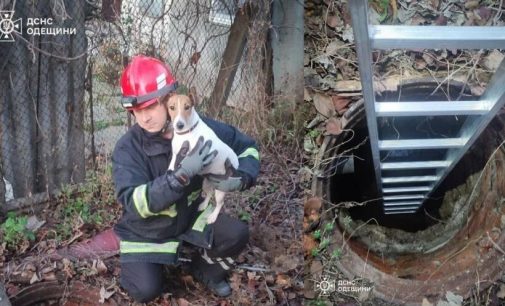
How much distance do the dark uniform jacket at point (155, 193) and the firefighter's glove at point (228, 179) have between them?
0.04 m

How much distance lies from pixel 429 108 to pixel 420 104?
0.15ft

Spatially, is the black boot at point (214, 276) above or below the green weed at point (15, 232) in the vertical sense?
below

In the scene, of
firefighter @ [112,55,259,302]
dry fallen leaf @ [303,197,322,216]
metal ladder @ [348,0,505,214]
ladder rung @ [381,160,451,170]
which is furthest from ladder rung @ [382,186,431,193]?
firefighter @ [112,55,259,302]

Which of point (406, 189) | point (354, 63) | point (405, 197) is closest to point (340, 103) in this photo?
point (354, 63)

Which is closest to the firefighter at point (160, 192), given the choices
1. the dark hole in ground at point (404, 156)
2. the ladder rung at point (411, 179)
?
the dark hole in ground at point (404, 156)

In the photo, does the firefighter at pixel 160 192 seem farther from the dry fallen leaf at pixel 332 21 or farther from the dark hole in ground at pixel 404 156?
the dry fallen leaf at pixel 332 21

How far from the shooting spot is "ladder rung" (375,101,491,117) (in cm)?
259

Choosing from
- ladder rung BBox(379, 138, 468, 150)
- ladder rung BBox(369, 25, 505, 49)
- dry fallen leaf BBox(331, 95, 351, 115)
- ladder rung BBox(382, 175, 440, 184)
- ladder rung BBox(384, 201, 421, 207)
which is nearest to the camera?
ladder rung BBox(369, 25, 505, 49)

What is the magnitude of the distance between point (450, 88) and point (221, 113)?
154 cm

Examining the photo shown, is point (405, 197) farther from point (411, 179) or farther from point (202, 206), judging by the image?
point (202, 206)
